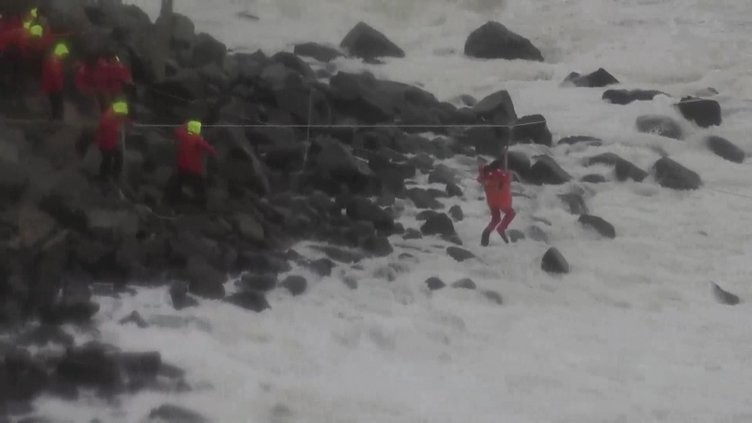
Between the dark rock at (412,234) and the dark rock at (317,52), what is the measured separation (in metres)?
6.52

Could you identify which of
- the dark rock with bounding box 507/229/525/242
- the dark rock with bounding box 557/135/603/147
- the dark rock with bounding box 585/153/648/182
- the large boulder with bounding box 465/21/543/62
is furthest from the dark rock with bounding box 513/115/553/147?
the large boulder with bounding box 465/21/543/62

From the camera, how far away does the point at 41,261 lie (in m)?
6.41

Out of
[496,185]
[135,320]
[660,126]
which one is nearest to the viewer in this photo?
[135,320]

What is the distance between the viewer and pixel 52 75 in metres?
7.85

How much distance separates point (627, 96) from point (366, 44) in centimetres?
427

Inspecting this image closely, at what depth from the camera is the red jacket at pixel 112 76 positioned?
300 inches

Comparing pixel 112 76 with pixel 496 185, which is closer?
pixel 112 76

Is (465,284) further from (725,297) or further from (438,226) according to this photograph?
(725,297)

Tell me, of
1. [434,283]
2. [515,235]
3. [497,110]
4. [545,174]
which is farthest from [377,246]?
[497,110]

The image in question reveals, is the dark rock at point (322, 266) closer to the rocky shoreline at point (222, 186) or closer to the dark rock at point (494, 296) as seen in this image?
the rocky shoreline at point (222, 186)

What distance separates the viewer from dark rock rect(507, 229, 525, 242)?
28.9 ft

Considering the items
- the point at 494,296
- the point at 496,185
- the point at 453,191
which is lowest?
the point at 494,296

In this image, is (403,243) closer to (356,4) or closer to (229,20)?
(229,20)

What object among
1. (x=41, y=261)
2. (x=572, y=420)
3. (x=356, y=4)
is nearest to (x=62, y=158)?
(x=41, y=261)
